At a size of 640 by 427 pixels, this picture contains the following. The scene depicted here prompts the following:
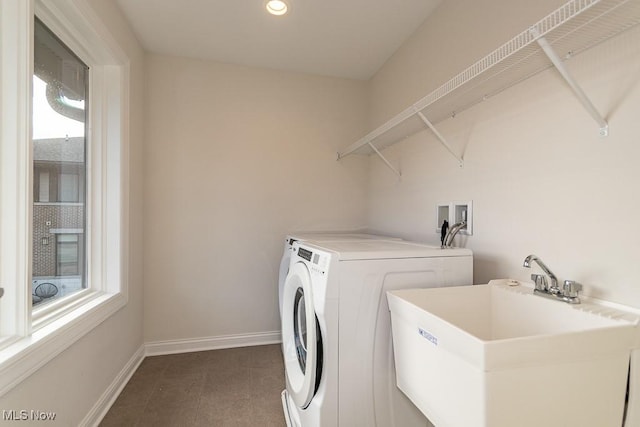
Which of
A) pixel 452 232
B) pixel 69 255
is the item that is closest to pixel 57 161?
pixel 69 255

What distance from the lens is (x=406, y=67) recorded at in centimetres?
222

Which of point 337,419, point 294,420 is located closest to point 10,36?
point 337,419

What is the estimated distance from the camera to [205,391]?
193 centimetres

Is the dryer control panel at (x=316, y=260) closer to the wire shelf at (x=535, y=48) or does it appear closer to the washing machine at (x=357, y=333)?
the washing machine at (x=357, y=333)

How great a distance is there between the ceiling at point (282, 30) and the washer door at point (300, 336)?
5.41 ft

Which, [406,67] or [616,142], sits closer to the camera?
[616,142]

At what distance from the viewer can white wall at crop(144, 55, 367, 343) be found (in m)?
2.45

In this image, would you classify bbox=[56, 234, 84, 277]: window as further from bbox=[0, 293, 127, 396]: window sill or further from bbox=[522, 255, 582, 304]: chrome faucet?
bbox=[522, 255, 582, 304]: chrome faucet

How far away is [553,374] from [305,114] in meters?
2.54

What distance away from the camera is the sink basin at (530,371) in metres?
0.70

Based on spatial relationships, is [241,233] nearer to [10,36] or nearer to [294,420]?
[294,420]

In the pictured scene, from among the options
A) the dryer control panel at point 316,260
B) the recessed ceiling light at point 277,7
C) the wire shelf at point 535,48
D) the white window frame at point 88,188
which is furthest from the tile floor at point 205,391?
the recessed ceiling light at point 277,7

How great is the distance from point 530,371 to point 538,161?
2.85 feet

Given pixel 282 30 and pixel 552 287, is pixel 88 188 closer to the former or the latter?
pixel 282 30
